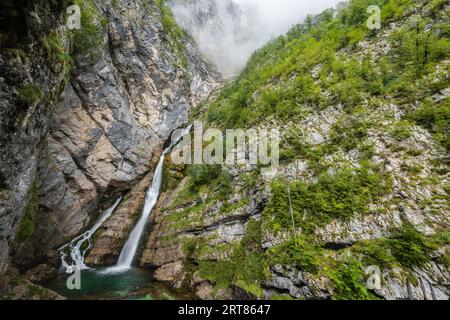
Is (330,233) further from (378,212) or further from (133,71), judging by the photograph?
(133,71)

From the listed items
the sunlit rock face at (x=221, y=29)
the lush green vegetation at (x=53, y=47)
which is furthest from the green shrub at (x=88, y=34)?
the sunlit rock face at (x=221, y=29)

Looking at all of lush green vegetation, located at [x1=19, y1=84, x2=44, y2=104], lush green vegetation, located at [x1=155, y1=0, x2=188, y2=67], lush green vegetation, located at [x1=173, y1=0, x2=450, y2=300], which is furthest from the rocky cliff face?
lush green vegetation, located at [x1=173, y1=0, x2=450, y2=300]

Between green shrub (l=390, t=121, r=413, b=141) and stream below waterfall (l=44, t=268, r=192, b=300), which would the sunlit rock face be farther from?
stream below waterfall (l=44, t=268, r=192, b=300)

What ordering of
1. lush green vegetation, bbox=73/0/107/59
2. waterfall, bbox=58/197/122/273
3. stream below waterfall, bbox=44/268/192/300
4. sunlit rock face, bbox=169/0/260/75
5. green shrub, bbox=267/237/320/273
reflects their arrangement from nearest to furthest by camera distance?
1. green shrub, bbox=267/237/320/273
2. stream below waterfall, bbox=44/268/192/300
3. waterfall, bbox=58/197/122/273
4. lush green vegetation, bbox=73/0/107/59
5. sunlit rock face, bbox=169/0/260/75

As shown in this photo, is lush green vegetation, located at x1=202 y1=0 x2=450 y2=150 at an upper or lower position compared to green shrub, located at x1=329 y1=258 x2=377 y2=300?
upper

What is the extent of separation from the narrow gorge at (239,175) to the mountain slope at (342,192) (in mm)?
74

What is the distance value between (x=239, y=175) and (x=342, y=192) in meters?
7.00

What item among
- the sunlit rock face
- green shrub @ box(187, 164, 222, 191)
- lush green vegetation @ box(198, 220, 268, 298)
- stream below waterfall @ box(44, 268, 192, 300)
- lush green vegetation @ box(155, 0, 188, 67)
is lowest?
stream below waterfall @ box(44, 268, 192, 300)

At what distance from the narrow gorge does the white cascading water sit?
131mm

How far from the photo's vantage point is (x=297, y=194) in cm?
1243

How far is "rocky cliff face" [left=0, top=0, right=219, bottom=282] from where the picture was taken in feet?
28.1

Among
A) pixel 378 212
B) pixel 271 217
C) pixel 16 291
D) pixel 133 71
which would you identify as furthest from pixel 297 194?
pixel 133 71

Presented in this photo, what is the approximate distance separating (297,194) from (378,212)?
3737mm

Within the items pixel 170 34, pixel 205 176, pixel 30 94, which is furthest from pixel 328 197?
pixel 170 34
